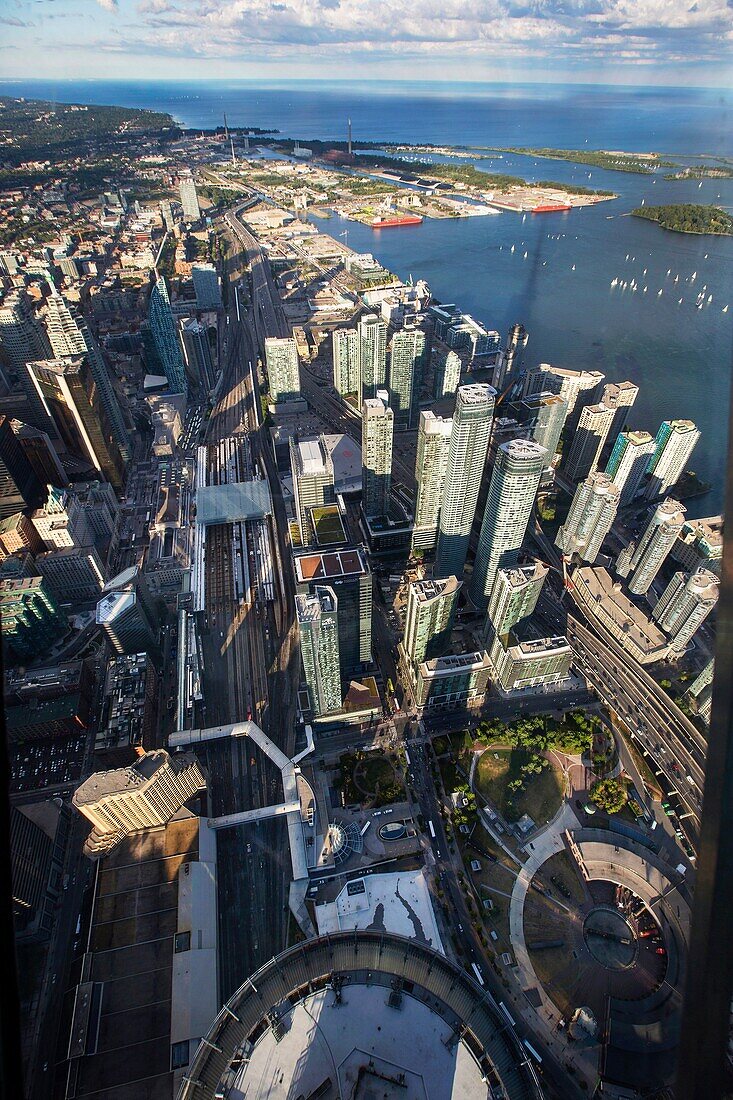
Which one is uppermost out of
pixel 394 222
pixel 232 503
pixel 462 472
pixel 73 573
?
pixel 394 222

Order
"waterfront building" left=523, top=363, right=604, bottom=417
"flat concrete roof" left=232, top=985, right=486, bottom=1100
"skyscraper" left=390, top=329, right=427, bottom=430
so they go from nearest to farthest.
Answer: "flat concrete roof" left=232, top=985, right=486, bottom=1100 → "skyscraper" left=390, top=329, right=427, bottom=430 → "waterfront building" left=523, top=363, right=604, bottom=417

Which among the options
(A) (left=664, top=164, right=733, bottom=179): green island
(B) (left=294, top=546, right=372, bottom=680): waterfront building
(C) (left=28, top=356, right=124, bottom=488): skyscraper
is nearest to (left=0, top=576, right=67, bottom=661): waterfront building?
(C) (left=28, top=356, right=124, bottom=488): skyscraper

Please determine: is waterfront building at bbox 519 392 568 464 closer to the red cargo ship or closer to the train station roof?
the train station roof

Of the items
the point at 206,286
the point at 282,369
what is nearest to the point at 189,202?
the point at 206,286

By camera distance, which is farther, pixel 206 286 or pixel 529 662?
pixel 206 286

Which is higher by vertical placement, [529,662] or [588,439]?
[588,439]

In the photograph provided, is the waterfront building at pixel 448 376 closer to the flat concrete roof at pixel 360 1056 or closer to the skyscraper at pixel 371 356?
the skyscraper at pixel 371 356

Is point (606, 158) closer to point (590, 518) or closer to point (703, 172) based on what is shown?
point (703, 172)

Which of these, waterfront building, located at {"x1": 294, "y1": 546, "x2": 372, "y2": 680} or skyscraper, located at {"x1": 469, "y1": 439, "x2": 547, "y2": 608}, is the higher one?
skyscraper, located at {"x1": 469, "y1": 439, "x2": 547, "y2": 608}
